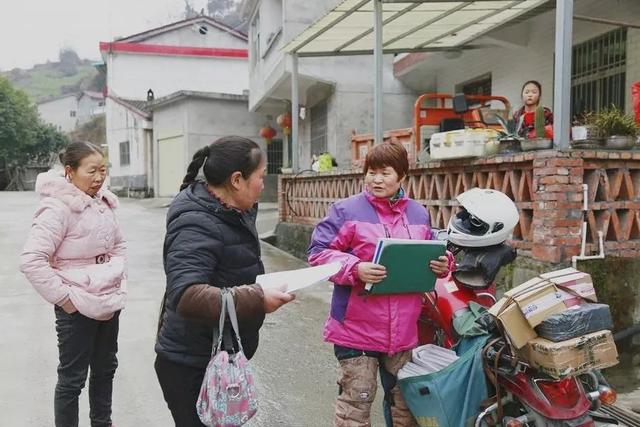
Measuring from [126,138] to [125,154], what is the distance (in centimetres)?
76

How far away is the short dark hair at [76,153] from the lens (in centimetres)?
318

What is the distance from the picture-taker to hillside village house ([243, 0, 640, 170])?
26.3ft

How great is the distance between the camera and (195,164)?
2.21 metres

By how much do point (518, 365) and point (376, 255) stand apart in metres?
0.72

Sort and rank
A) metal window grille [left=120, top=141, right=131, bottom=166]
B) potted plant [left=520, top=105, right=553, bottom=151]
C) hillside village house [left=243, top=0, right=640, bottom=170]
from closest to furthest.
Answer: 1. potted plant [left=520, top=105, right=553, bottom=151]
2. hillside village house [left=243, top=0, right=640, bottom=170]
3. metal window grille [left=120, top=141, right=131, bottom=166]

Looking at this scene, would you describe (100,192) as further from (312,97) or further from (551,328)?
(312,97)

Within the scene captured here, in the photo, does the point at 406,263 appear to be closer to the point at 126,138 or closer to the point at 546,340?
the point at 546,340

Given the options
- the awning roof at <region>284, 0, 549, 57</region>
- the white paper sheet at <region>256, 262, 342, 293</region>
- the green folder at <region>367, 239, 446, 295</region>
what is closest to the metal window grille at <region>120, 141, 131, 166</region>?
the awning roof at <region>284, 0, 549, 57</region>

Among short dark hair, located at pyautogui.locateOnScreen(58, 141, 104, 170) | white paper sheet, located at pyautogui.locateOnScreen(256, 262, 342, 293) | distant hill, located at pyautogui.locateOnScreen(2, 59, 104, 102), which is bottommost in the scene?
white paper sheet, located at pyautogui.locateOnScreen(256, 262, 342, 293)

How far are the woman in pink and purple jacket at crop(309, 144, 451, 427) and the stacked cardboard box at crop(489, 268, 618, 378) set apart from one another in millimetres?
440

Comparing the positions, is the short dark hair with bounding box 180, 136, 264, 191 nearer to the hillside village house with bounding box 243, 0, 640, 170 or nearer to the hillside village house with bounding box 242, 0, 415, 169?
the hillside village house with bounding box 243, 0, 640, 170

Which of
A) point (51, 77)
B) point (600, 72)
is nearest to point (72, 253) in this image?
point (600, 72)

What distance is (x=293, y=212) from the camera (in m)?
11.0

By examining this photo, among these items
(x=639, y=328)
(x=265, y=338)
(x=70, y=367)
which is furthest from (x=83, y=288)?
(x=639, y=328)
